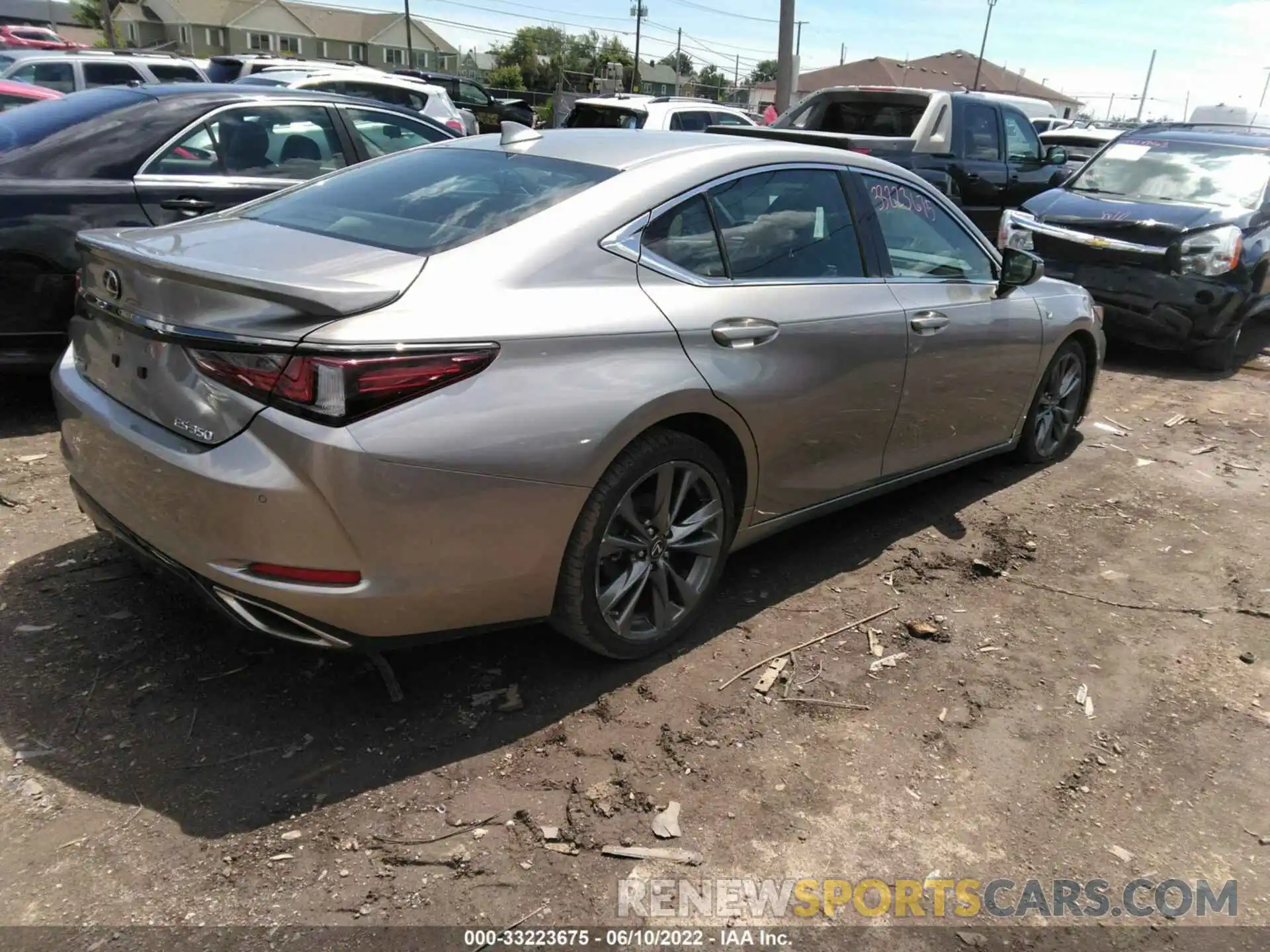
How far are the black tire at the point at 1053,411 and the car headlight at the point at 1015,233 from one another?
299 cm

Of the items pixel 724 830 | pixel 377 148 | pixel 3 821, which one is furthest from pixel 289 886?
pixel 377 148

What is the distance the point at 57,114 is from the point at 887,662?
5015 millimetres

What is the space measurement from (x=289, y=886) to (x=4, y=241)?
370cm

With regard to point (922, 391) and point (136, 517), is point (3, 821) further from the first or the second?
point (922, 391)

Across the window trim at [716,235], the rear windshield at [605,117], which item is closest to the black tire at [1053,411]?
the window trim at [716,235]

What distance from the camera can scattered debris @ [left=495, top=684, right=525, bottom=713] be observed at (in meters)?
2.96

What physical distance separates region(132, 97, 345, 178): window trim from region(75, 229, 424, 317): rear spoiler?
7.35 feet

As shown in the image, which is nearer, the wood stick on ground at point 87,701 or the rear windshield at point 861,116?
the wood stick on ground at point 87,701

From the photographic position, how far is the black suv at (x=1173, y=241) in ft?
24.3

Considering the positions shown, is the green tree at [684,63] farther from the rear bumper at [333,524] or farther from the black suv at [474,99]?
the rear bumper at [333,524]

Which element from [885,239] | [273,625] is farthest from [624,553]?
[885,239]

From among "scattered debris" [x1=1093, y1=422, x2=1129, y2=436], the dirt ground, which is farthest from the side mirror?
"scattered debris" [x1=1093, y1=422, x2=1129, y2=436]

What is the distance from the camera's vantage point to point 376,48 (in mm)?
77812

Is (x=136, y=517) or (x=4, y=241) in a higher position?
(x=4, y=241)
